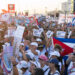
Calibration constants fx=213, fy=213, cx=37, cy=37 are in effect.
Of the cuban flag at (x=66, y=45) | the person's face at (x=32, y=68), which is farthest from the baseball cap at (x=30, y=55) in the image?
the cuban flag at (x=66, y=45)

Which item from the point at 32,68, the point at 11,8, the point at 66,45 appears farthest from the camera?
the point at 11,8

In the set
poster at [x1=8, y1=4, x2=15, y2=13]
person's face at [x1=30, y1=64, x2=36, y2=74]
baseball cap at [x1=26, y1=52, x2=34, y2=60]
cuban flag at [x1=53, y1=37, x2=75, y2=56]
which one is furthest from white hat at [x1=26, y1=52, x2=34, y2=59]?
poster at [x1=8, y1=4, x2=15, y2=13]

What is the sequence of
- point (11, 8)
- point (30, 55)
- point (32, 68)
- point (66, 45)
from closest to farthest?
point (32, 68)
point (30, 55)
point (66, 45)
point (11, 8)

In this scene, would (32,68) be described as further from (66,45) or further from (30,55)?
(66,45)

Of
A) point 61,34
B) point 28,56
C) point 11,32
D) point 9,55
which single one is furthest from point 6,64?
point 61,34

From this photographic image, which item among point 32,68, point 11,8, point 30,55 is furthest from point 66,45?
point 11,8

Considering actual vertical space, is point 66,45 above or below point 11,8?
below

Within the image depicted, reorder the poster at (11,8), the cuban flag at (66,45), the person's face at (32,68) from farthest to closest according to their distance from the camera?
the poster at (11,8) < the cuban flag at (66,45) < the person's face at (32,68)

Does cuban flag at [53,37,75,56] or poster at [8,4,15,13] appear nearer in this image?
cuban flag at [53,37,75,56]

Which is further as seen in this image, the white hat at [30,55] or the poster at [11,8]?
the poster at [11,8]

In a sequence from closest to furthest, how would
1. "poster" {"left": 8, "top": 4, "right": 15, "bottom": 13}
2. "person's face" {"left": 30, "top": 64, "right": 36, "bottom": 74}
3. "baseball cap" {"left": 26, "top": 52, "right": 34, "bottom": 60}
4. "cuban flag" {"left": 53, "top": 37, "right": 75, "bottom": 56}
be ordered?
1. "person's face" {"left": 30, "top": 64, "right": 36, "bottom": 74}
2. "baseball cap" {"left": 26, "top": 52, "right": 34, "bottom": 60}
3. "cuban flag" {"left": 53, "top": 37, "right": 75, "bottom": 56}
4. "poster" {"left": 8, "top": 4, "right": 15, "bottom": 13}

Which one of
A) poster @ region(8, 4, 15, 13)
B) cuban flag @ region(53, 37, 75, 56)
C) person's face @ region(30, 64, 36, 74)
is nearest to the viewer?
person's face @ region(30, 64, 36, 74)

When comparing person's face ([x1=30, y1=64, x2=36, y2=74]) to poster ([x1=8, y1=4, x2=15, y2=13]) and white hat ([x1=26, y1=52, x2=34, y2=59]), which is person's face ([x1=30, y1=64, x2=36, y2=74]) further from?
poster ([x1=8, y1=4, x2=15, y2=13])

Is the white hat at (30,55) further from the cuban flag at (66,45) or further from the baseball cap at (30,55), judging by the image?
the cuban flag at (66,45)
